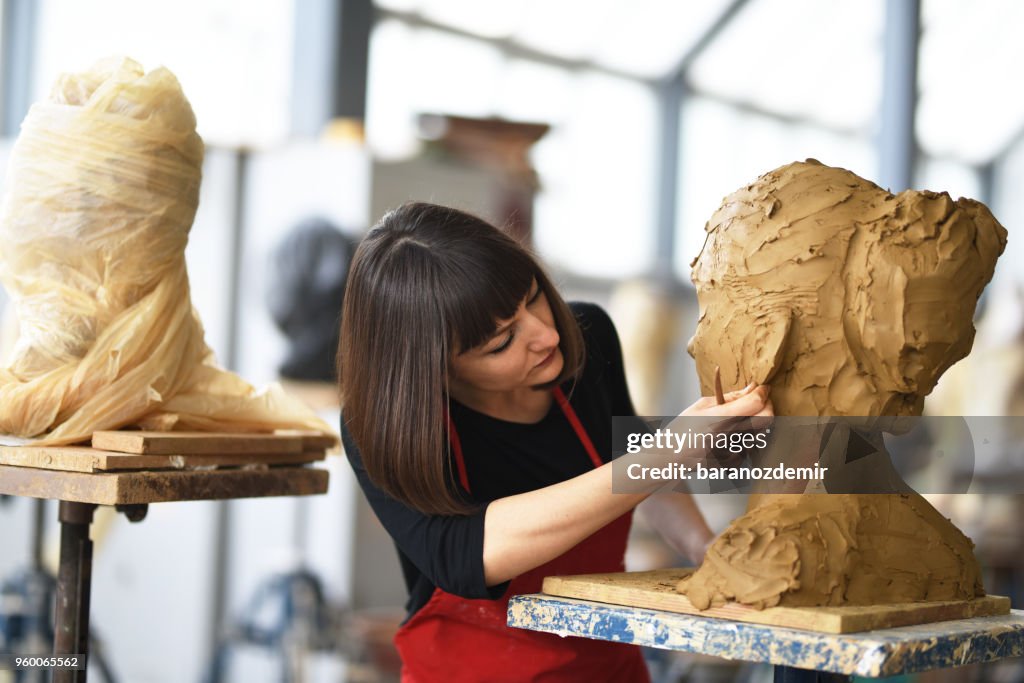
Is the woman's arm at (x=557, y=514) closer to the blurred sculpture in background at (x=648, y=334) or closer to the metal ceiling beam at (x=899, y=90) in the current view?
the metal ceiling beam at (x=899, y=90)

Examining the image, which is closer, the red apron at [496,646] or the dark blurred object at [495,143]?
the red apron at [496,646]

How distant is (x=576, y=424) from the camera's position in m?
2.12

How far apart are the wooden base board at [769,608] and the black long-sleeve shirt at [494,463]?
0.49 ft

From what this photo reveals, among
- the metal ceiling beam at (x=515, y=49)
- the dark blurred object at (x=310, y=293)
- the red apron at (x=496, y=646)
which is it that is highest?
the metal ceiling beam at (x=515, y=49)

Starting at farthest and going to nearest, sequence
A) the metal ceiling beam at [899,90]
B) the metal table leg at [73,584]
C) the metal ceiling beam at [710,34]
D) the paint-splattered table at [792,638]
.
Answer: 1. the metal ceiling beam at [710,34]
2. the metal ceiling beam at [899,90]
3. the metal table leg at [73,584]
4. the paint-splattered table at [792,638]

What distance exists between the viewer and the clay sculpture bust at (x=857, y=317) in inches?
67.9

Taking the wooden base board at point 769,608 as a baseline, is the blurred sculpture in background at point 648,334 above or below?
above

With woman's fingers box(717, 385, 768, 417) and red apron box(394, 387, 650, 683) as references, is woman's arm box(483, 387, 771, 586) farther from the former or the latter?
red apron box(394, 387, 650, 683)

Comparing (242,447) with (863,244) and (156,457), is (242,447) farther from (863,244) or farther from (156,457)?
(863,244)

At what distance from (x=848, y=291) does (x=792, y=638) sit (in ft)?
1.91

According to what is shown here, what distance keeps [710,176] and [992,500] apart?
4.61m

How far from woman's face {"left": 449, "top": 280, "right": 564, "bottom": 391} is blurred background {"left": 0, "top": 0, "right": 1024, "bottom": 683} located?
0.82 ft

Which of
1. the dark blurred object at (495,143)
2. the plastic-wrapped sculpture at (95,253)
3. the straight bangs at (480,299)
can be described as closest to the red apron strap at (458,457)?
the straight bangs at (480,299)

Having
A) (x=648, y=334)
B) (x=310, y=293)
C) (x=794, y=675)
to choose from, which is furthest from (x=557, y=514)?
(x=648, y=334)
